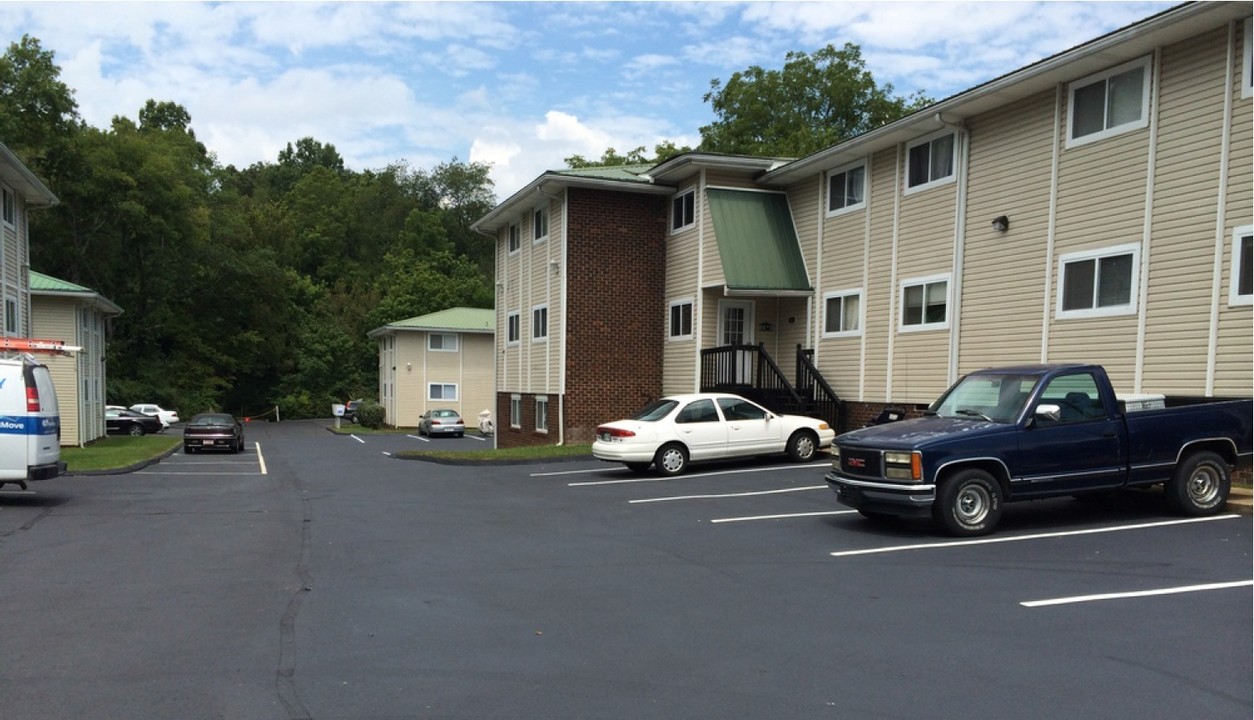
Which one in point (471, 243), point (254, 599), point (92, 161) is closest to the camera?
point (254, 599)

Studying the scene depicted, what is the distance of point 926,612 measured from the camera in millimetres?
7094

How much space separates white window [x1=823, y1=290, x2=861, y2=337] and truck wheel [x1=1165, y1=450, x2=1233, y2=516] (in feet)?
32.7

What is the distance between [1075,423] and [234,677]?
29.7ft

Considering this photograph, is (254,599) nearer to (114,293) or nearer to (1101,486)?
(1101,486)

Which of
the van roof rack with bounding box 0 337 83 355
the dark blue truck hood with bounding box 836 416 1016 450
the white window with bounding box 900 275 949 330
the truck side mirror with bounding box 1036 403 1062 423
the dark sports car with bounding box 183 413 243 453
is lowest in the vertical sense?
the dark sports car with bounding box 183 413 243 453

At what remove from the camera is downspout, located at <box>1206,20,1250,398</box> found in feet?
42.0

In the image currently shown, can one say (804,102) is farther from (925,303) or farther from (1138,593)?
(1138,593)

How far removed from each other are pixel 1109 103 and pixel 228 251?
58565mm

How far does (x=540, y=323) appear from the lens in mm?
28219

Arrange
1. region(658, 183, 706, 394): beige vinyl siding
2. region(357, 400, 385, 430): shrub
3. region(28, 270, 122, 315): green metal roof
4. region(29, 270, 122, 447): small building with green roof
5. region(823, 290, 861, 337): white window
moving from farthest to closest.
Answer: region(357, 400, 385, 430): shrub → region(29, 270, 122, 447): small building with green roof → region(28, 270, 122, 315): green metal roof → region(658, 183, 706, 394): beige vinyl siding → region(823, 290, 861, 337): white window

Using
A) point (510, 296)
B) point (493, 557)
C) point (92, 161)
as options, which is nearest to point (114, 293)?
point (92, 161)

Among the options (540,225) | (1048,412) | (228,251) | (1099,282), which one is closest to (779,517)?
(1048,412)

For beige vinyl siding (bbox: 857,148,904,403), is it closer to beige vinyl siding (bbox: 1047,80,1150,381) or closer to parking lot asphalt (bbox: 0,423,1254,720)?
beige vinyl siding (bbox: 1047,80,1150,381)

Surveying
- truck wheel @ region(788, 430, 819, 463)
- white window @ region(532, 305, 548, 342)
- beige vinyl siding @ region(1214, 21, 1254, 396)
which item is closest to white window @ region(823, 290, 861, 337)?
truck wheel @ region(788, 430, 819, 463)
